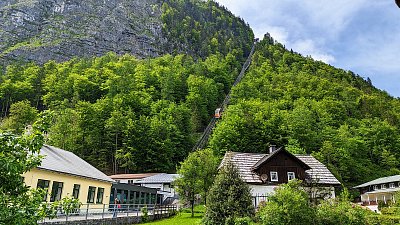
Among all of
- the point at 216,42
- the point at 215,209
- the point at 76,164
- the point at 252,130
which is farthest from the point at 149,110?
the point at 216,42

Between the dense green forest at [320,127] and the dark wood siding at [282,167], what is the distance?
1583 centimetres

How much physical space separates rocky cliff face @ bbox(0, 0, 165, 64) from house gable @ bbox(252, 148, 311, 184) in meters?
99.1

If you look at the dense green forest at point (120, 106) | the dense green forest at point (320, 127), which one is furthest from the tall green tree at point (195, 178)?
the dense green forest at point (120, 106)

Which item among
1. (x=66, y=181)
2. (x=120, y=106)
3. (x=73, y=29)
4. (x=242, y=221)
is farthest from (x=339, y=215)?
(x=73, y=29)

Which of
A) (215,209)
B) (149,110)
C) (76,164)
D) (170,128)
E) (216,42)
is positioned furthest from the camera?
(216,42)

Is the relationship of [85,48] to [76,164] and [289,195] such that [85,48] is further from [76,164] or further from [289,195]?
[289,195]

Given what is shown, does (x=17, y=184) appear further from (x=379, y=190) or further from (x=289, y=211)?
(x=379, y=190)

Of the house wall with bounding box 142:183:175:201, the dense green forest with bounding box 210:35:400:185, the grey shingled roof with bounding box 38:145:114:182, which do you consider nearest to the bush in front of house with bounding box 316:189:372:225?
the grey shingled roof with bounding box 38:145:114:182

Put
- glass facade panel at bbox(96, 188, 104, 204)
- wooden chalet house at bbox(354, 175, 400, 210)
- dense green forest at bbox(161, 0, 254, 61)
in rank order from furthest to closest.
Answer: dense green forest at bbox(161, 0, 254, 61), wooden chalet house at bbox(354, 175, 400, 210), glass facade panel at bbox(96, 188, 104, 204)

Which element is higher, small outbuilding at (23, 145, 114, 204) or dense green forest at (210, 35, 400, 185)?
dense green forest at (210, 35, 400, 185)

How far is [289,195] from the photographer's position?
1591 cm

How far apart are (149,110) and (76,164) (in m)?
41.6

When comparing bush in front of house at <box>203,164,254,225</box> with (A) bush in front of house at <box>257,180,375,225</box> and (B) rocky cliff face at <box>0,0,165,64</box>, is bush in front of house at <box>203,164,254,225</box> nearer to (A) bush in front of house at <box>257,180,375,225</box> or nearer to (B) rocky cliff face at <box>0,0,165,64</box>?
(A) bush in front of house at <box>257,180,375,225</box>

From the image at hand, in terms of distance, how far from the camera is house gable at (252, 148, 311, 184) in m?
→ 31.2
